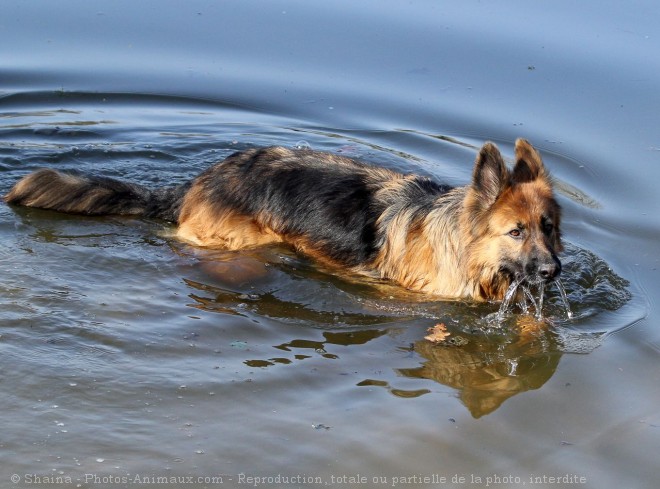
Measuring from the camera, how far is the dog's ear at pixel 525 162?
7422 mm

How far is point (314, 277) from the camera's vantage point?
7945 millimetres

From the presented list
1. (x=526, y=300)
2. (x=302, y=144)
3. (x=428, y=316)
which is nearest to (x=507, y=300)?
(x=526, y=300)

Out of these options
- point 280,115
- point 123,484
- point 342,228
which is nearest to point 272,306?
point 342,228

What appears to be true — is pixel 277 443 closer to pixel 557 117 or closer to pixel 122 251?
A: pixel 122 251

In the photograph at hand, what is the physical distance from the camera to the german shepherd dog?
7.25m

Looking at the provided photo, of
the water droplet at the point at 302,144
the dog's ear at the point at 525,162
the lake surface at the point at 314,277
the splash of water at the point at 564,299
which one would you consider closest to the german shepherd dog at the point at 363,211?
the dog's ear at the point at 525,162

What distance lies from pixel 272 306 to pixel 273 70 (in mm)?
5115

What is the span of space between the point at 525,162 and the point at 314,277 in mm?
1995

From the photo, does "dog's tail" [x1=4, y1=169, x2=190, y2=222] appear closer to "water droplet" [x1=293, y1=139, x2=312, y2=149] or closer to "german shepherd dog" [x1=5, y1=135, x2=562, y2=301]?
"german shepherd dog" [x1=5, y1=135, x2=562, y2=301]

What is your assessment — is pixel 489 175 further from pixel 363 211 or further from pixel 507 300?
pixel 363 211

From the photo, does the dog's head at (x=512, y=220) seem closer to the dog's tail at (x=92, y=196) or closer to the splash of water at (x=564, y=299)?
the splash of water at (x=564, y=299)

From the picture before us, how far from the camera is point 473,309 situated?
24.9 feet

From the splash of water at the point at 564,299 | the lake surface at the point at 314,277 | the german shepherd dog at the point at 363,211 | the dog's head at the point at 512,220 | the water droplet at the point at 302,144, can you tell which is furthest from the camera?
the water droplet at the point at 302,144

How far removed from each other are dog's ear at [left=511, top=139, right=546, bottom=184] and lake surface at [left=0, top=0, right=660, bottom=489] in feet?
3.55
